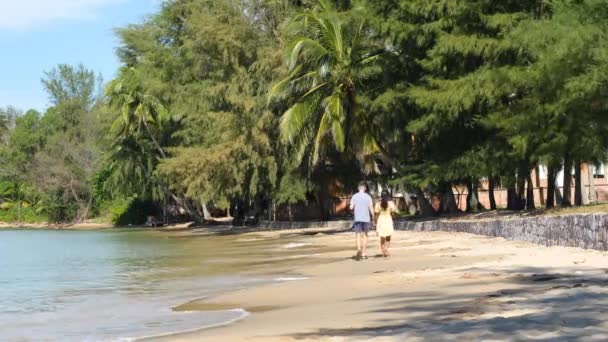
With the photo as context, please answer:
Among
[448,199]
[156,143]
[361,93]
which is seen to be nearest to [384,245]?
[361,93]

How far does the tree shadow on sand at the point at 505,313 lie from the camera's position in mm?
7613

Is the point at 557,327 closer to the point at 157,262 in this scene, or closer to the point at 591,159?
the point at 591,159

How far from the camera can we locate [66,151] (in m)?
76.2

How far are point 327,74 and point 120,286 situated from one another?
16.6 metres

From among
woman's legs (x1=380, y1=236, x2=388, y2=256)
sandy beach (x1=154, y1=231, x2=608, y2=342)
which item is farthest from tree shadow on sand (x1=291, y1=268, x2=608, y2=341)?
woman's legs (x1=380, y1=236, x2=388, y2=256)

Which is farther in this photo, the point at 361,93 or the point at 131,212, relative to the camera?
the point at 131,212

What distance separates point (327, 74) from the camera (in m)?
32.5

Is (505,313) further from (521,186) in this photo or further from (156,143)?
(156,143)

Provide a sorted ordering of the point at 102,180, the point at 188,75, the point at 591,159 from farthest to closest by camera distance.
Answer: the point at 102,180, the point at 188,75, the point at 591,159

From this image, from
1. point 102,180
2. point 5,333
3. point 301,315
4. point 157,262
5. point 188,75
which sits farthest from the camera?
point 102,180

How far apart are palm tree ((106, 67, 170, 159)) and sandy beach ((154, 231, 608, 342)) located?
113 feet

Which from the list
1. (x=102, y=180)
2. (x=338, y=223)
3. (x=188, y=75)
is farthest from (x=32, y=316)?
(x=102, y=180)

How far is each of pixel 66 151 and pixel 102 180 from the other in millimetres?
5625

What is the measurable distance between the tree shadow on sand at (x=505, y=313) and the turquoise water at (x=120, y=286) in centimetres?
281
